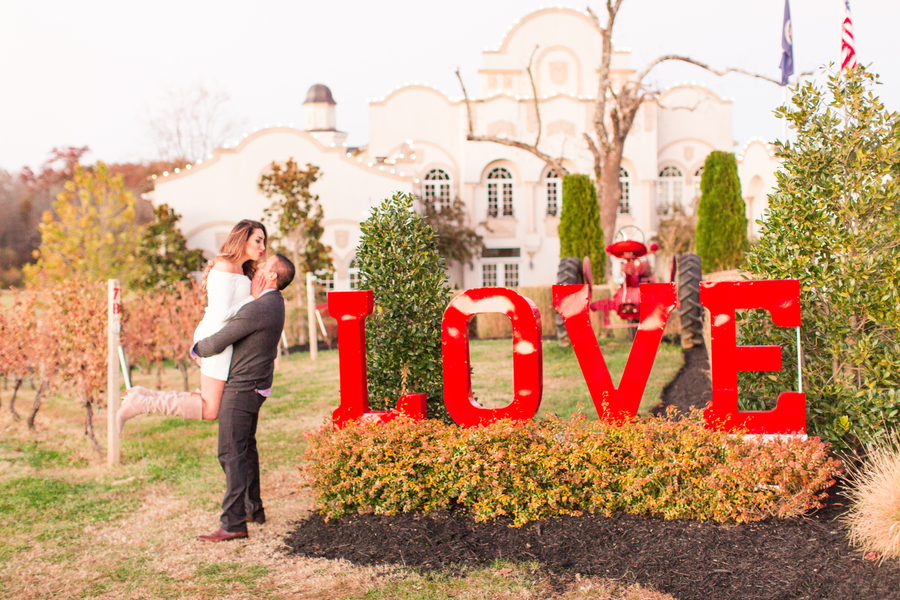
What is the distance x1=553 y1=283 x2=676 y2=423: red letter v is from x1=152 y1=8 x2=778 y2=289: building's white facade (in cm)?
1938

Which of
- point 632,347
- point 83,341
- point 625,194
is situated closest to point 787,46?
point 632,347

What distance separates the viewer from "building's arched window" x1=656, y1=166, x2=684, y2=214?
93.6ft

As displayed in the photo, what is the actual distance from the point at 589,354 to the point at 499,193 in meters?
23.2

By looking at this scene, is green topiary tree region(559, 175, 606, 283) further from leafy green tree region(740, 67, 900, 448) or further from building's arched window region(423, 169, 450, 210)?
leafy green tree region(740, 67, 900, 448)

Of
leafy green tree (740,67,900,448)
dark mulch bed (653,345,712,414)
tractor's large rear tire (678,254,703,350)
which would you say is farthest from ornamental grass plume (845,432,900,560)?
tractor's large rear tire (678,254,703,350)

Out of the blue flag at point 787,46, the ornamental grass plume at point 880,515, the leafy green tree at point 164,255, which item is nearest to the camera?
the ornamental grass plume at point 880,515

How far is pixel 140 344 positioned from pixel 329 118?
102ft

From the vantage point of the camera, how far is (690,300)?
38.6ft

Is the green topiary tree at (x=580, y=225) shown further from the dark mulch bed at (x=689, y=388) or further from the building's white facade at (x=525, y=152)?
the dark mulch bed at (x=689, y=388)

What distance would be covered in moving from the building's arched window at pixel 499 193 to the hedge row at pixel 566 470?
2330 cm

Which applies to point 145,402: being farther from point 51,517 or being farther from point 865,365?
point 865,365

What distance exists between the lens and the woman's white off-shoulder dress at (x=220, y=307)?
14.5 feet

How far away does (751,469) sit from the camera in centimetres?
414

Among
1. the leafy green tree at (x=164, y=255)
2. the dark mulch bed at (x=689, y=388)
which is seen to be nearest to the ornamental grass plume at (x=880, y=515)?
the dark mulch bed at (x=689, y=388)
